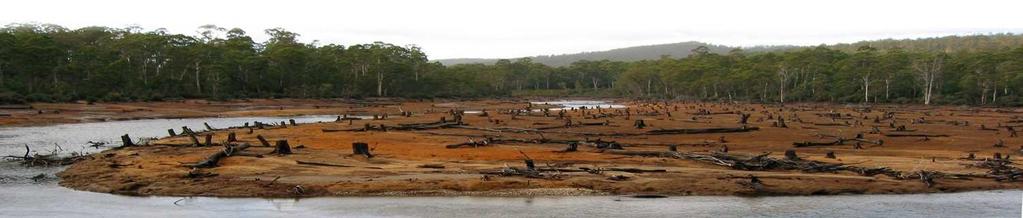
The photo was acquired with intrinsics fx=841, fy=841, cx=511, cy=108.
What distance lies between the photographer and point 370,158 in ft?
94.2

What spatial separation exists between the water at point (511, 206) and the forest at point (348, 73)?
58.5 meters

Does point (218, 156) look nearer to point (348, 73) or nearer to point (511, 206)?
point (511, 206)

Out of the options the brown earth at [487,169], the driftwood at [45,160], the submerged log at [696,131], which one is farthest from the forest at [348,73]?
the submerged log at [696,131]

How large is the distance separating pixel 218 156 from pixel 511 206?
11764 millimetres

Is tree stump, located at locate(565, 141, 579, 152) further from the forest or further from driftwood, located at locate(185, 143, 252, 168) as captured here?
the forest

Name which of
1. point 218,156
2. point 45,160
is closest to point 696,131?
point 218,156

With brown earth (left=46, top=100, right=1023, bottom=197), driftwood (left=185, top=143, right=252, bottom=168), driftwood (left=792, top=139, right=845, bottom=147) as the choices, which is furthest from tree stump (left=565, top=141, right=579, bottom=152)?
driftwood (left=185, top=143, right=252, bottom=168)

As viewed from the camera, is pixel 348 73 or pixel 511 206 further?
A: pixel 348 73

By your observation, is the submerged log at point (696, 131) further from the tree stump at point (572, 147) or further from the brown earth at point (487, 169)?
the tree stump at point (572, 147)

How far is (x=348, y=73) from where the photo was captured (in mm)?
126312

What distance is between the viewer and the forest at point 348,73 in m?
87.7

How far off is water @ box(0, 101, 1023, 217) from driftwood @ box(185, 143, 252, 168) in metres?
3.94

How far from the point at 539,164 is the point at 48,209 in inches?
546

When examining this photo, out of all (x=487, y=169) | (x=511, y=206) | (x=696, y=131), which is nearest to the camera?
(x=511, y=206)
